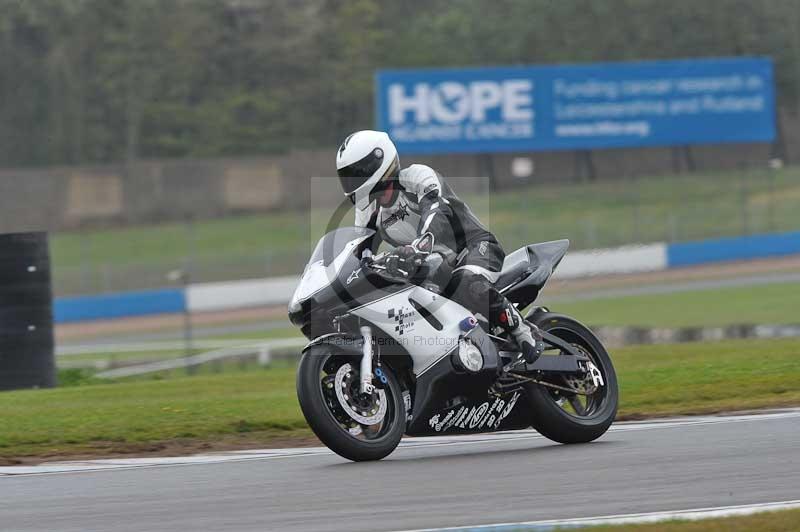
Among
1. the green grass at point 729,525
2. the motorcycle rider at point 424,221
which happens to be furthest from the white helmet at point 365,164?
the green grass at point 729,525

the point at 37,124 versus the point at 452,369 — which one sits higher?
the point at 37,124

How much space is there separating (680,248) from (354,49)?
78.5 ft

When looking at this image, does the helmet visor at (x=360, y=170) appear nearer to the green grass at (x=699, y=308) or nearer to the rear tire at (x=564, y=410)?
the rear tire at (x=564, y=410)

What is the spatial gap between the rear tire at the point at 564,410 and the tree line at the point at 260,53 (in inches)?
1820

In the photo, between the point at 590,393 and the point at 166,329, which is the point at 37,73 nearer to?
the point at 166,329

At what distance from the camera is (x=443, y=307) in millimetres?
8070

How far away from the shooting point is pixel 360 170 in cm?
790

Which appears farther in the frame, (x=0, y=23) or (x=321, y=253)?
(x=0, y=23)

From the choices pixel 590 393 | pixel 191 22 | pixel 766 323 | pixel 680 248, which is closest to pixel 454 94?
pixel 680 248

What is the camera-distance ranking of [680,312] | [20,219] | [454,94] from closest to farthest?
[680,312]
[454,94]
[20,219]

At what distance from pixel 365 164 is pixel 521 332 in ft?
4.50

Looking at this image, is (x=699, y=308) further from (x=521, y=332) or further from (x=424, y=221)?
(x=424, y=221)

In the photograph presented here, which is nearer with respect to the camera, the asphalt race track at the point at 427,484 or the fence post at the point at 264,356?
the asphalt race track at the point at 427,484

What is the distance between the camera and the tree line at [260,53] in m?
55.8
